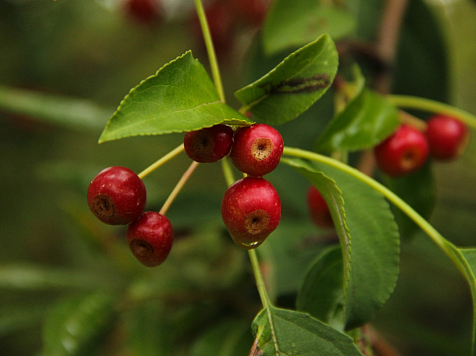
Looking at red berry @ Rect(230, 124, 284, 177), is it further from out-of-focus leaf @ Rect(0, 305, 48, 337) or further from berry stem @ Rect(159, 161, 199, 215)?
out-of-focus leaf @ Rect(0, 305, 48, 337)

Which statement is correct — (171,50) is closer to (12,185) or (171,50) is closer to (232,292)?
(12,185)

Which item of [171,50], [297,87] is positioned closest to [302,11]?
[297,87]

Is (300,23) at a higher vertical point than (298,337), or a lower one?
higher

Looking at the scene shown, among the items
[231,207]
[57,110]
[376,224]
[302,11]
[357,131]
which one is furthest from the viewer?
[57,110]

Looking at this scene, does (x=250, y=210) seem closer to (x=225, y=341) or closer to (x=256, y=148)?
(x=256, y=148)

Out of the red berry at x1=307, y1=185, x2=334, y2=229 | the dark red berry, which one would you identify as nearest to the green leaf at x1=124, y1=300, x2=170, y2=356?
the red berry at x1=307, y1=185, x2=334, y2=229

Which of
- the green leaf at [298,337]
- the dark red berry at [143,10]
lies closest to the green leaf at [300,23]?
the green leaf at [298,337]

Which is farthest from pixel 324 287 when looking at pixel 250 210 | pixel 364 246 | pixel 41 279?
pixel 41 279
